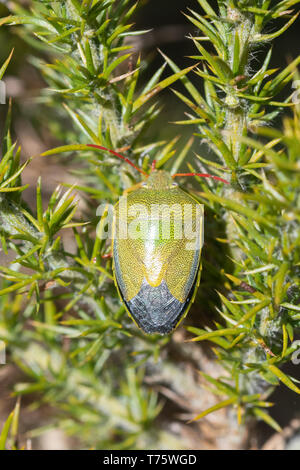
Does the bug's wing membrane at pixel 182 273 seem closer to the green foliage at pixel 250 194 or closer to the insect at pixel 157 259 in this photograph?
the insect at pixel 157 259

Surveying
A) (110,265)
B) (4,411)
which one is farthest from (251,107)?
(4,411)

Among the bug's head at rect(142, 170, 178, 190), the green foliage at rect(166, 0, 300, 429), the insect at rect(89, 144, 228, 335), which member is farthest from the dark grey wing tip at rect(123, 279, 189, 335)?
the bug's head at rect(142, 170, 178, 190)

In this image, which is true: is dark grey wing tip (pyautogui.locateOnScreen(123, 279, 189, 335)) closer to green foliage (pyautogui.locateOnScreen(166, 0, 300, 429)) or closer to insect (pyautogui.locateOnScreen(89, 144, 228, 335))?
insect (pyautogui.locateOnScreen(89, 144, 228, 335))

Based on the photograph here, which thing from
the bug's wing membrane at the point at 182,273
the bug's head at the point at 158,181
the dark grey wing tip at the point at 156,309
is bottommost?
the dark grey wing tip at the point at 156,309

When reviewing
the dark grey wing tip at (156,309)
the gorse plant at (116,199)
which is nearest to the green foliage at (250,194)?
the gorse plant at (116,199)

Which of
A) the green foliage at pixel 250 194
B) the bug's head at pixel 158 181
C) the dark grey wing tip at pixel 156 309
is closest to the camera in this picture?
the green foliage at pixel 250 194

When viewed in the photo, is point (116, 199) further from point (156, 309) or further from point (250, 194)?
point (250, 194)
